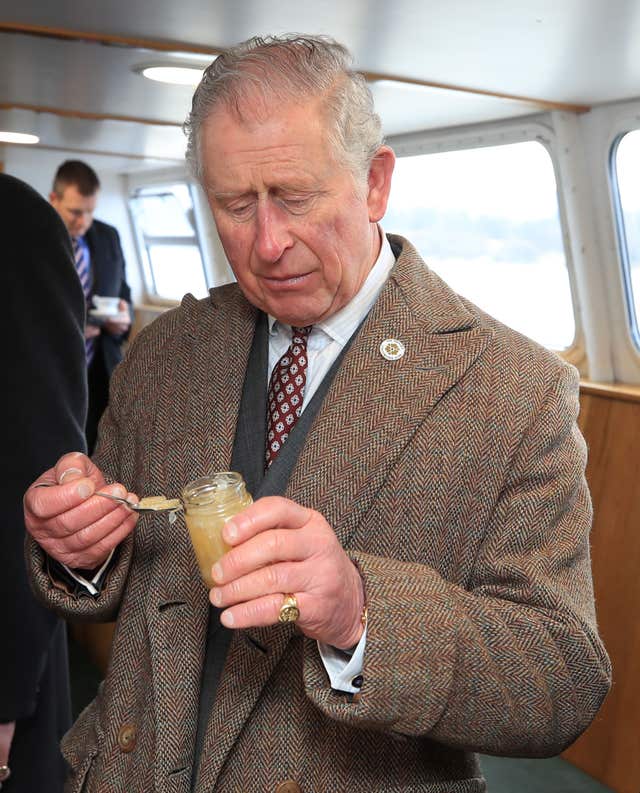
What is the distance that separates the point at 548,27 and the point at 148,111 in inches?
129

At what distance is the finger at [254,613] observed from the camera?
1.42 meters

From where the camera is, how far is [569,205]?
4746 mm

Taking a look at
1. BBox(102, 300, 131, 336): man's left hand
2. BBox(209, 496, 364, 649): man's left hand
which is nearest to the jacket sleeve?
BBox(209, 496, 364, 649): man's left hand

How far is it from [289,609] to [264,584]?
0.05 m

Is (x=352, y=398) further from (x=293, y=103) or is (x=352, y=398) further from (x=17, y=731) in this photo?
(x=17, y=731)

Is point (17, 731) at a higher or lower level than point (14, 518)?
lower

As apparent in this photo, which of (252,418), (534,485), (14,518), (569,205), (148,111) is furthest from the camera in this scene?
(148,111)

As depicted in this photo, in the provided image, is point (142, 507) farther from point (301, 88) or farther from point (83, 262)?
point (83, 262)

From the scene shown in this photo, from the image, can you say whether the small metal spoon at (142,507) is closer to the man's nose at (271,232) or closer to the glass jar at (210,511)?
the glass jar at (210,511)

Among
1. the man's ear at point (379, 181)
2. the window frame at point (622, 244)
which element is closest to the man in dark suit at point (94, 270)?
the window frame at point (622, 244)

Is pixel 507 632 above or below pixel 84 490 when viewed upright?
below

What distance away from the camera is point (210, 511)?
4.97ft

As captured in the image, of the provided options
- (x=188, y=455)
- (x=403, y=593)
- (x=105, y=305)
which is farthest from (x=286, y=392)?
(x=105, y=305)

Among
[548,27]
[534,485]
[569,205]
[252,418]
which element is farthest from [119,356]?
[534,485]
